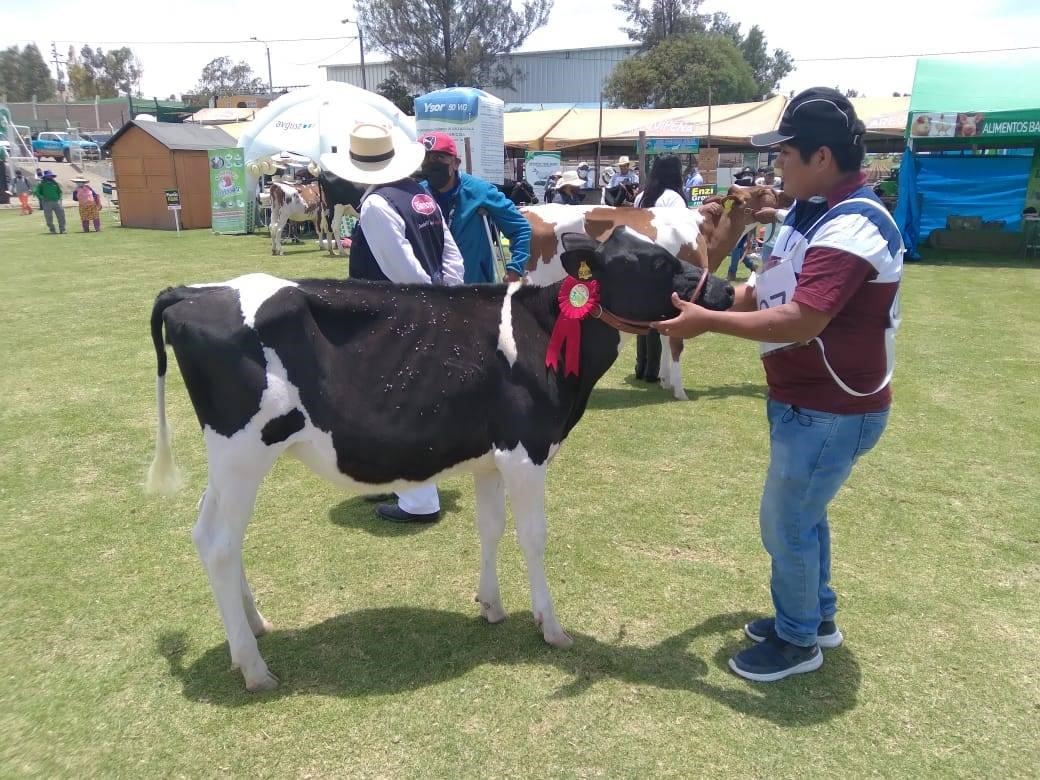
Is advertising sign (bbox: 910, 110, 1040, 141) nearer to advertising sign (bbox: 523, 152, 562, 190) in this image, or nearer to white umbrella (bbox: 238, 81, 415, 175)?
advertising sign (bbox: 523, 152, 562, 190)

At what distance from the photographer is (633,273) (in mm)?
3043

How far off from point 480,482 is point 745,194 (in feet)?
17.9

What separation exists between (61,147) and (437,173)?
60.2 m

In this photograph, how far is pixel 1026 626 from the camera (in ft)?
11.6

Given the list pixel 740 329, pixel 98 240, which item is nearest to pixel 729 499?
pixel 740 329

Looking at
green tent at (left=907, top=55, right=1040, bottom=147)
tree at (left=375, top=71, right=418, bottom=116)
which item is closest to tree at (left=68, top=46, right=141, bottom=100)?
tree at (left=375, top=71, right=418, bottom=116)

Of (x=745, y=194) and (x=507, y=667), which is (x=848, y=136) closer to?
(x=507, y=667)

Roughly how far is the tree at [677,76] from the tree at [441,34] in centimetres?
1000

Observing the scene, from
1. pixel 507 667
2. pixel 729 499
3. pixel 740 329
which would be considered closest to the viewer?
pixel 740 329

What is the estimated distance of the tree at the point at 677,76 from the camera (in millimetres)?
48375

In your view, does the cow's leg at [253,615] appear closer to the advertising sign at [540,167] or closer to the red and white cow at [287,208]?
the red and white cow at [287,208]

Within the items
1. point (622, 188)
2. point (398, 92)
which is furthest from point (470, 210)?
point (398, 92)

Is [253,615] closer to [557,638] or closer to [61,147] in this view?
[557,638]

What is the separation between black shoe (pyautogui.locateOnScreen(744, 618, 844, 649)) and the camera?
11.1ft
